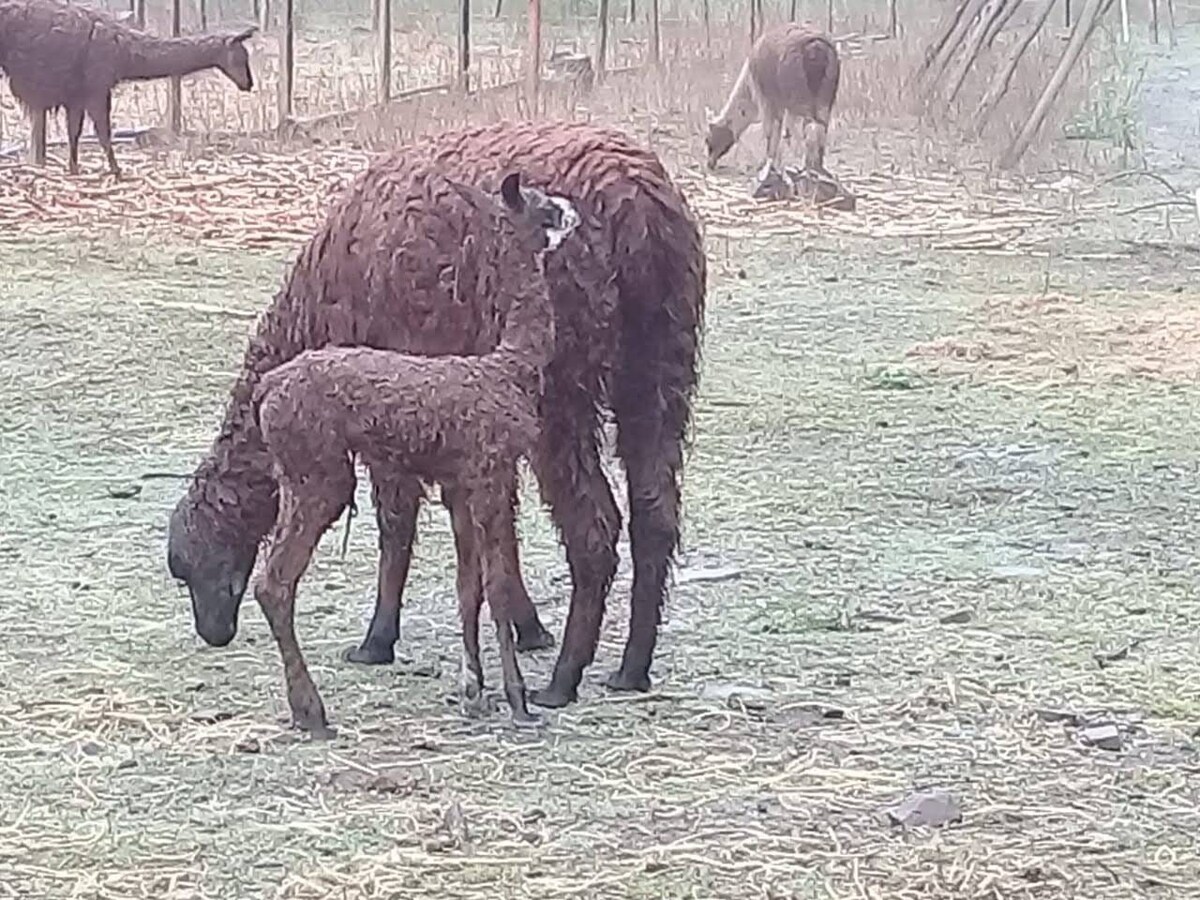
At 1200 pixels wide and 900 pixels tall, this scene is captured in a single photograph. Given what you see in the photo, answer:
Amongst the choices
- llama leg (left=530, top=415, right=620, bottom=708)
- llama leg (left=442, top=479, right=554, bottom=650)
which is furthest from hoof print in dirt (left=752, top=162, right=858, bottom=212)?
llama leg (left=530, top=415, right=620, bottom=708)

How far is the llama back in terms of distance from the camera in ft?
46.3

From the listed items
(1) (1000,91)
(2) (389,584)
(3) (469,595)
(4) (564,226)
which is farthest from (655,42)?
(3) (469,595)

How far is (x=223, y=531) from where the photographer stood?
508cm

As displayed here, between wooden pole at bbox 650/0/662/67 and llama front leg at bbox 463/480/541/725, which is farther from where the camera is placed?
wooden pole at bbox 650/0/662/67

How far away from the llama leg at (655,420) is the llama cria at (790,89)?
29.7ft

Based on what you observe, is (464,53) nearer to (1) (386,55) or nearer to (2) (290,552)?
(1) (386,55)

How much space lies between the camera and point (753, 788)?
4.33 m

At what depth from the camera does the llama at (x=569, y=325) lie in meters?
4.75

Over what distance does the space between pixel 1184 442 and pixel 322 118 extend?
837 centimetres

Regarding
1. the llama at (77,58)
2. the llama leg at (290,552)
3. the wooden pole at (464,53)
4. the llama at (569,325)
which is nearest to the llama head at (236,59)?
the llama at (77,58)

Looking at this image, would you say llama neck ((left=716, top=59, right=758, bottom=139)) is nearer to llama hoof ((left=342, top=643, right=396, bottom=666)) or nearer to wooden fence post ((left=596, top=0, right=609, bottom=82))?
wooden fence post ((left=596, top=0, right=609, bottom=82))

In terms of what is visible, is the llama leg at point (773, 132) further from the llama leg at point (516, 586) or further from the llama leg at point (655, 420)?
the llama leg at point (655, 420)

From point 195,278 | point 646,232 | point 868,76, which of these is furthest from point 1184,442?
point 868,76

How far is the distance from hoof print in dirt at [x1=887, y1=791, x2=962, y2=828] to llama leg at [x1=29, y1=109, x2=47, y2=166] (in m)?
10.6
